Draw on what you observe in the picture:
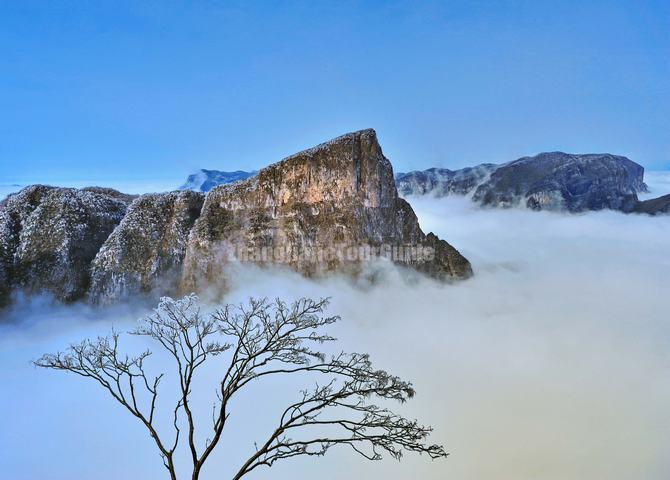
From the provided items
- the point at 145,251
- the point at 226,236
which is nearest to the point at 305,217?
the point at 226,236

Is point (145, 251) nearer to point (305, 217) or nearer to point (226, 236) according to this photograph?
point (226, 236)

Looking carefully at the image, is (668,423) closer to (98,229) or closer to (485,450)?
(485,450)

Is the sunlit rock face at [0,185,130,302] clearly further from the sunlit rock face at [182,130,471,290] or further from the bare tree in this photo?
the bare tree

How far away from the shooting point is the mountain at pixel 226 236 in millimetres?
70375

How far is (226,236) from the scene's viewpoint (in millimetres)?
72562

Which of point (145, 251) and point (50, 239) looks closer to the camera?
point (50, 239)

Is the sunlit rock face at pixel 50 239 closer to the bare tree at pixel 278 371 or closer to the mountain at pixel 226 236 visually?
the mountain at pixel 226 236

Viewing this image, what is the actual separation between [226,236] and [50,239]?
31.5 meters

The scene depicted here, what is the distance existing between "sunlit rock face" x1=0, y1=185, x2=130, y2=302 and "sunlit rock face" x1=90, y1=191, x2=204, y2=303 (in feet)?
12.0

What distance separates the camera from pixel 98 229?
77.1 m

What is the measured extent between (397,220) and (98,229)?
5885cm

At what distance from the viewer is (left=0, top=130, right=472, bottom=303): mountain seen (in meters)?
70.4

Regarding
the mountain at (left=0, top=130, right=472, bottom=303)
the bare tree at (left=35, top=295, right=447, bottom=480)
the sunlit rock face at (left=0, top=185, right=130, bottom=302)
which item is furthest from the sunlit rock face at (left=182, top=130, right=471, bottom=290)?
the bare tree at (left=35, top=295, right=447, bottom=480)

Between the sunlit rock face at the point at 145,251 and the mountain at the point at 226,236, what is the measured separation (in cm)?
18
